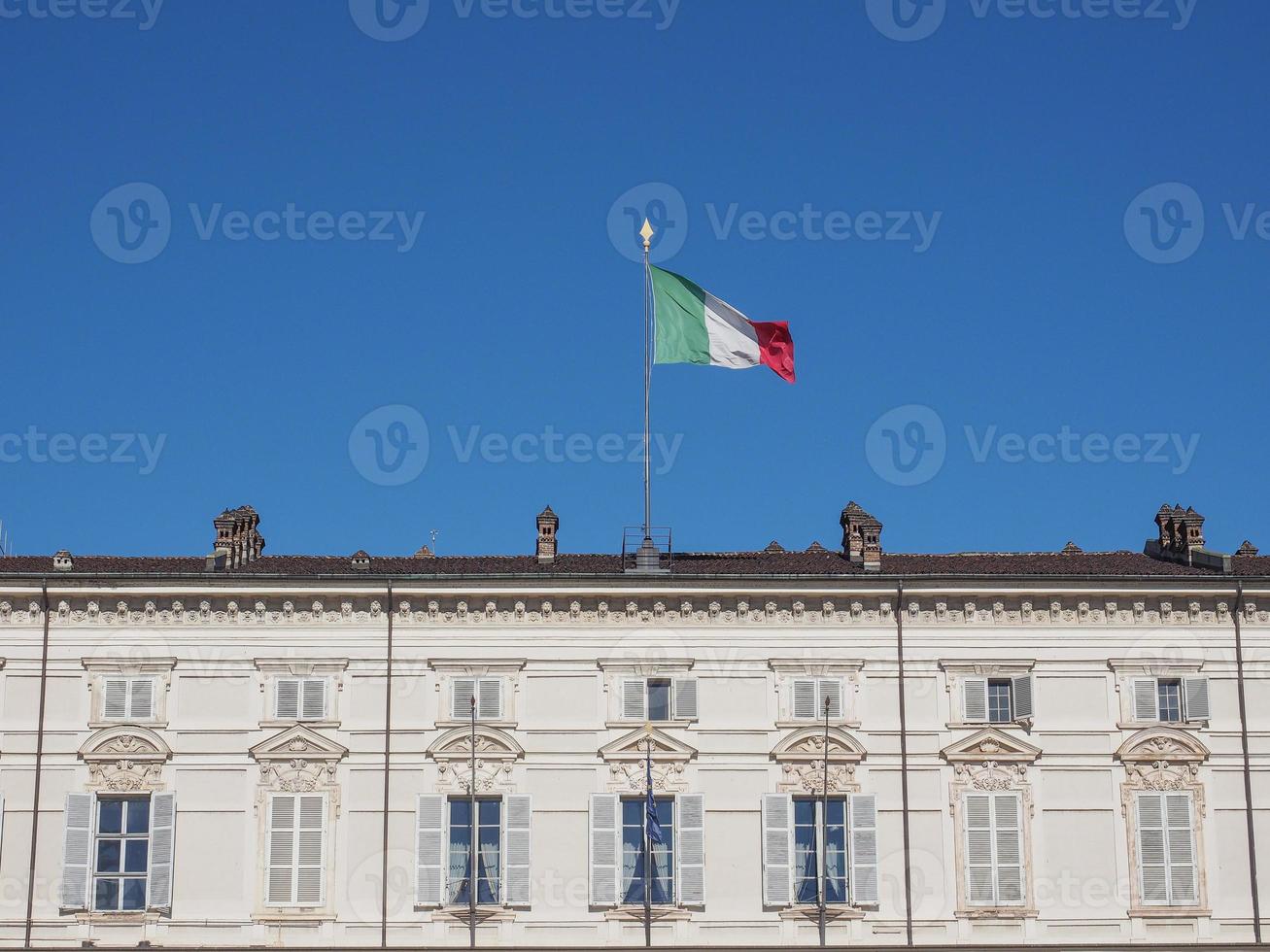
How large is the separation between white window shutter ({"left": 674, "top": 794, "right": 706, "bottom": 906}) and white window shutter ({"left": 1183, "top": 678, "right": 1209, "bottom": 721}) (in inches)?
403

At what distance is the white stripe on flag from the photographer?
42906mm

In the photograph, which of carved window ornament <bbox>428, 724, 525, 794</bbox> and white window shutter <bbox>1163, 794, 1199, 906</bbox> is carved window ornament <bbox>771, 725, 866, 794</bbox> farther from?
white window shutter <bbox>1163, 794, 1199, 906</bbox>

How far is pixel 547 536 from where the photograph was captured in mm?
42906

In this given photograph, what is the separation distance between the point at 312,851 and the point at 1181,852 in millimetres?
17557

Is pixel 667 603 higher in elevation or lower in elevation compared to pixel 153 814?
higher

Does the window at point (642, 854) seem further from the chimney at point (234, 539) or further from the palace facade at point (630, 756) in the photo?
the chimney at point (234, 539)

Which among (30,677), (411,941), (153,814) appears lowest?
(411,941)

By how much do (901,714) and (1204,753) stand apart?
20.4 feet

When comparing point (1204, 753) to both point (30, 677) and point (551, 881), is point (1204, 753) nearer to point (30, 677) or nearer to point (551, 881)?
point (551, 881)

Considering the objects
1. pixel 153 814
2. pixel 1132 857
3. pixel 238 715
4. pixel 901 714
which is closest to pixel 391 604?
pixel 238 715

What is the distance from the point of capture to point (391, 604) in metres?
40.4

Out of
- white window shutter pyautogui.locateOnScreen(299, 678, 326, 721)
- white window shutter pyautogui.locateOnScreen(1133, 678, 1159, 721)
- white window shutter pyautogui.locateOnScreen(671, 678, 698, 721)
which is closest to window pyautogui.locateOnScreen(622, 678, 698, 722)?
white window shutter pyautogui.locateOnScreen(671, 678, 698, 721)

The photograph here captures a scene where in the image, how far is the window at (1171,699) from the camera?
1581 inches

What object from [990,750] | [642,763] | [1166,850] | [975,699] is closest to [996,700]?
[975,699]
